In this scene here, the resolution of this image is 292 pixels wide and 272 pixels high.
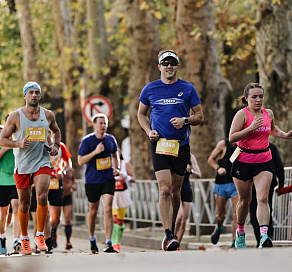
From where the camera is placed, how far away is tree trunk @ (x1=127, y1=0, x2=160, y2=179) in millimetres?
22844

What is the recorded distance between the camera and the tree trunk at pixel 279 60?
58.3ft

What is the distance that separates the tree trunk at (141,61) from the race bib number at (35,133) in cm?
1059

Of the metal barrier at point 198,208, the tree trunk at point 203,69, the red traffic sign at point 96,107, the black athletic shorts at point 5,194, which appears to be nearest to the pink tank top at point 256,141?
the black athletic shorts at point 5,194

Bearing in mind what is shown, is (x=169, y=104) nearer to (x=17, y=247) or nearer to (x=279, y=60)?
(x=17, y=247)

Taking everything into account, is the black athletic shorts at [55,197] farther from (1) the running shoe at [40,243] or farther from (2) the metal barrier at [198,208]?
(1) the running shoe at [40,243]

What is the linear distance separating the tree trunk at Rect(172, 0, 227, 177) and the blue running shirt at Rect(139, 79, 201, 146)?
8387 mm

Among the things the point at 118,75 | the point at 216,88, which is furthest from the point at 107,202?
the point at 118,75

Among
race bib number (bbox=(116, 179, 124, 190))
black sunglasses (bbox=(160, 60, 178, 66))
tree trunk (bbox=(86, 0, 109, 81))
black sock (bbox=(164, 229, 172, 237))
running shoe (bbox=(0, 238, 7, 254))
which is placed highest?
tree trunk (bbox=(86, 0, 109, 81))

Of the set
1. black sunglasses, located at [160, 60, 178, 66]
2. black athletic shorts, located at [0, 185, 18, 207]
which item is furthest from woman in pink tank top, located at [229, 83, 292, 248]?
black athletic shorts, located at [0, 185, 18, 207]

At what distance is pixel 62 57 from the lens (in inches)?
1133

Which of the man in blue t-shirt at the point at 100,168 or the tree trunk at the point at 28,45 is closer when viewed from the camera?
the man in blue t-shirt at the point at 100,168

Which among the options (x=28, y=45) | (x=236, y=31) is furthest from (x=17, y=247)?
(x=28, y=45)

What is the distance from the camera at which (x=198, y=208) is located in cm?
1914

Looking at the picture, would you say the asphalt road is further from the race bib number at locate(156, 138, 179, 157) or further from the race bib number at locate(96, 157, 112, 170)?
the race bib number at locate(96, 157, 112, 170)
